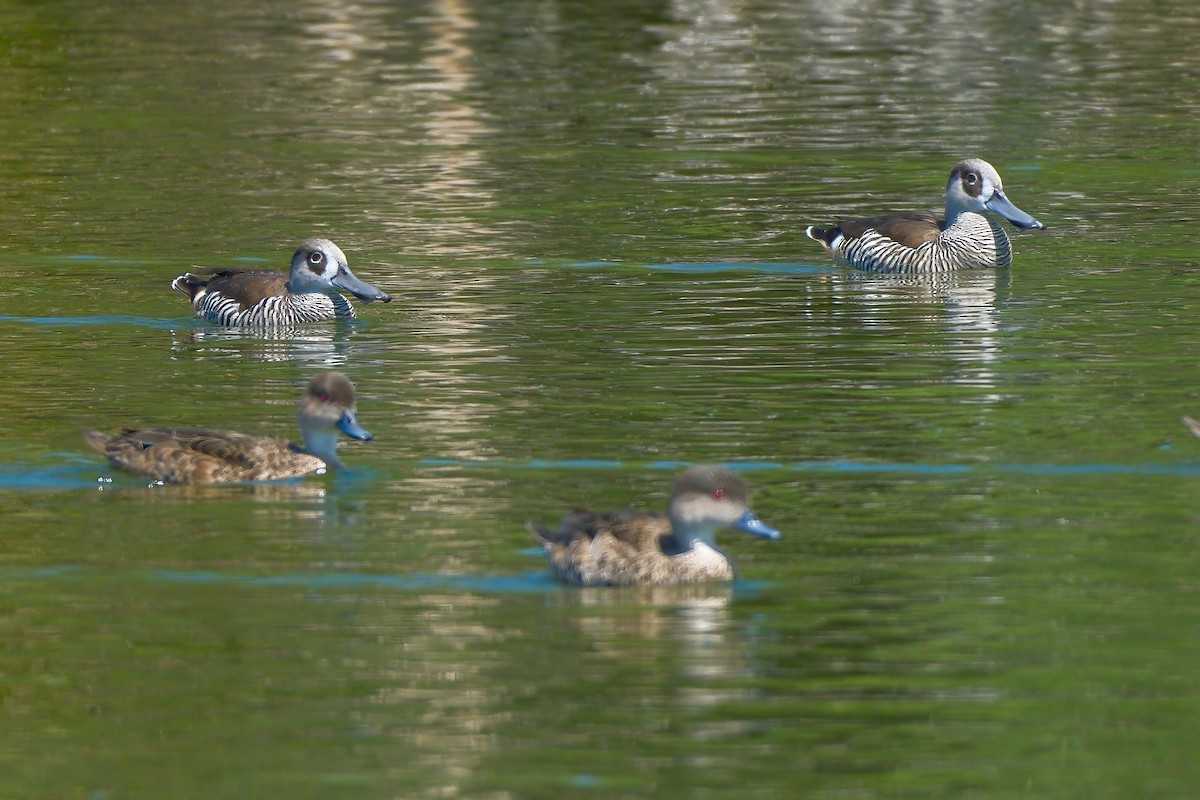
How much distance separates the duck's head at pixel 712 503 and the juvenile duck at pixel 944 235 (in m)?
12.0

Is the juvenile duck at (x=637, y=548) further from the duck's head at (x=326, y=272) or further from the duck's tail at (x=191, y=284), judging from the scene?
the duck's tail at (x=191, y=284)

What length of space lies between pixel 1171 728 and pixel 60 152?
24.5 m

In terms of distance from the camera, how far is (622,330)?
19812 millimetres

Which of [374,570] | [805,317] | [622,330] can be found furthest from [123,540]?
[805,317]

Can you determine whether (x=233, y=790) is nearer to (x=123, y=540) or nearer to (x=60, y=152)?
(x=123, y=540)

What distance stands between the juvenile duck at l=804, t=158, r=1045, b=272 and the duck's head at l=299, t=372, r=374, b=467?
9743mm

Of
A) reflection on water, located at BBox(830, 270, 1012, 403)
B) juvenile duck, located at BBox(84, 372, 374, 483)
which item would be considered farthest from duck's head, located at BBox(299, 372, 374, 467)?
reflection on water, located at BBox(830, 270, 1012, 403)

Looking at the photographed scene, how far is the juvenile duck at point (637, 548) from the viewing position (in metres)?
11.9

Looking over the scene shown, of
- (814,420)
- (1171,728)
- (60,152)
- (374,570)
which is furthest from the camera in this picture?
→ (60,152)

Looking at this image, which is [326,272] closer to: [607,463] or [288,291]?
[288,291]

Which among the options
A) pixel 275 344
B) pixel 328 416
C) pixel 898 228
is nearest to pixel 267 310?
pixel 275 344

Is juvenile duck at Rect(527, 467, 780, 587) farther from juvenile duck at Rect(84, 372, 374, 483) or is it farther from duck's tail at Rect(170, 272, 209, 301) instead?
duck's tail at Rect(170, 272, 209, 301)

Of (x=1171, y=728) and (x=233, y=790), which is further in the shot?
(x=1171, y=728)

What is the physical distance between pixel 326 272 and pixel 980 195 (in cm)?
678
